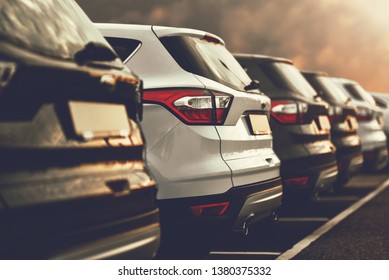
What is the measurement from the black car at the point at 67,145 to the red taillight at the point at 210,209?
4.93ft

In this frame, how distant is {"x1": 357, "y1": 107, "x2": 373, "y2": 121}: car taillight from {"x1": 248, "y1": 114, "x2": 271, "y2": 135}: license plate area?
694 cm

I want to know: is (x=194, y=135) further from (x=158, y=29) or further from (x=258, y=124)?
(x=258, y=124)

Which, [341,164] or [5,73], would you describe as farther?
[341,164]

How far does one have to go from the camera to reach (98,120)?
3441 mm

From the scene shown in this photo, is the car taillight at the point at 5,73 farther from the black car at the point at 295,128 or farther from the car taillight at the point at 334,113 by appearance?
the car taillight at the point at 334,113

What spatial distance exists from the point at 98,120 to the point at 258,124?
118 inches

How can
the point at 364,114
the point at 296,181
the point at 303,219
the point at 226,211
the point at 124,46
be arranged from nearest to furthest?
the point at 226,211, the point at 124,46, the point at 296,181, the point at 303,219, the point at 364,114

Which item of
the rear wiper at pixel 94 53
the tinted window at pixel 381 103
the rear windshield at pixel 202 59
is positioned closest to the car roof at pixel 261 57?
the rear windshield at pixel 202 59

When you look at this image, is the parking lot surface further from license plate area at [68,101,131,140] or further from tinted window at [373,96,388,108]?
tinted window at [373,96,388,108]

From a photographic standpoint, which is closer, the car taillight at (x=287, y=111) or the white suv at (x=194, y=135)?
the white suv at (x=194, y=135)

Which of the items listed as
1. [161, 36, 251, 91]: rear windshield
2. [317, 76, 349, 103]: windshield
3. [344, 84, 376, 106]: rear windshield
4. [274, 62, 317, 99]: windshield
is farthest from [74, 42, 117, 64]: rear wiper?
[344, 84, 376, 106]: rear windshield

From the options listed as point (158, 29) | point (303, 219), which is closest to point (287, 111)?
point (303, 219)

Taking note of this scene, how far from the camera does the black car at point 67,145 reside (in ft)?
9.53

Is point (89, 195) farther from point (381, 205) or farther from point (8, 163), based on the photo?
point (381, 205)
